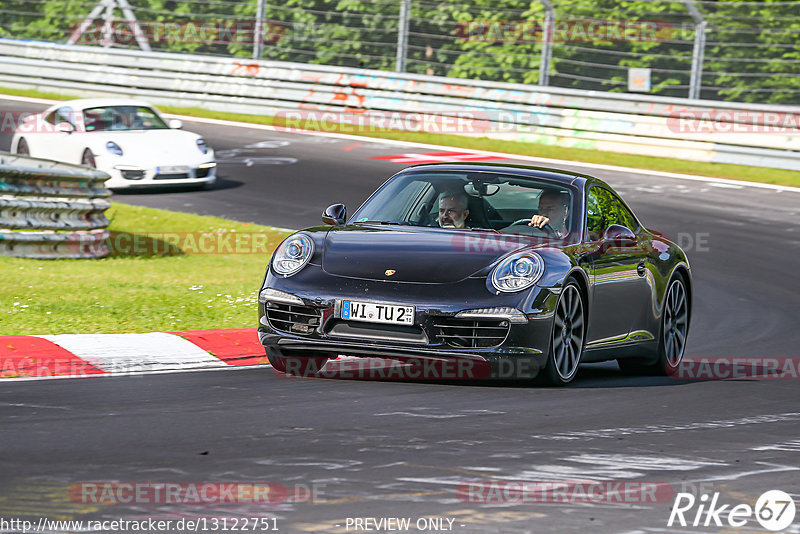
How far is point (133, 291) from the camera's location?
11.9 m

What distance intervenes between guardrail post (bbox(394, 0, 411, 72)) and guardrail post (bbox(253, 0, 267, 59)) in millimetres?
2757

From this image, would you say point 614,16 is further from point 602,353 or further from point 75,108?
point 602,353

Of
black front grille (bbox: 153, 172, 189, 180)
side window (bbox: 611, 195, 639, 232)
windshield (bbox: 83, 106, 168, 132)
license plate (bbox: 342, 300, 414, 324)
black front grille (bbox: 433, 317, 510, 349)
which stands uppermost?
side window (bbox: 611, 195, 639, 232)

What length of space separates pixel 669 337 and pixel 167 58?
19223 millimetres

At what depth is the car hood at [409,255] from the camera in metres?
8.16

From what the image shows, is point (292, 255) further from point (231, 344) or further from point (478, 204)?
point (231, 344)

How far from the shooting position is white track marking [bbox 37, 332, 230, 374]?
29.2 feet

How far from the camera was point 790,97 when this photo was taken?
22.5 metres

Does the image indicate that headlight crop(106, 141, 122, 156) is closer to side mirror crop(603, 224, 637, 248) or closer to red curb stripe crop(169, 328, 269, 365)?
red curb stripe crop(169, 328, 269, 365)

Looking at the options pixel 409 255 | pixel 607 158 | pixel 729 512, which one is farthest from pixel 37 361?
pixel 607 158

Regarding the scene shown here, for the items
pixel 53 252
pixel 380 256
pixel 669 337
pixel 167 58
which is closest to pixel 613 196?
pixel 669 337

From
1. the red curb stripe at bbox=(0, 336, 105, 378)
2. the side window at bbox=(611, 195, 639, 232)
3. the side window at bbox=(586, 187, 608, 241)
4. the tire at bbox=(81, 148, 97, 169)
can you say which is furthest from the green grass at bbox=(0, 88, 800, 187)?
the red curb stripe at bbox=(0, 336, 105, 378)

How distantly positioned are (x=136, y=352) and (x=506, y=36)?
16241 millimetres

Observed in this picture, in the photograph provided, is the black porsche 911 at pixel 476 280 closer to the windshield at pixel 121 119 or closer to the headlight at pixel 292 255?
the headlight at pixel 292 255
